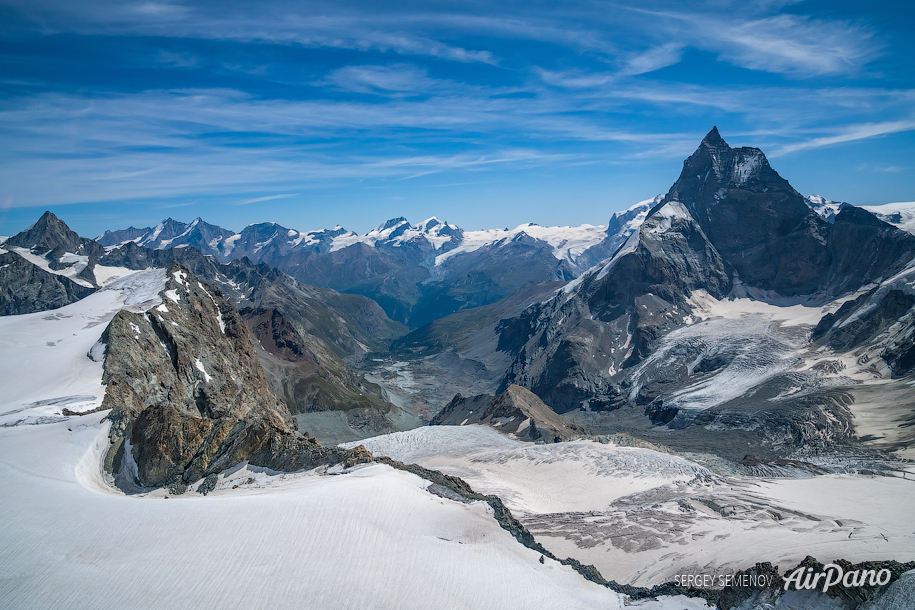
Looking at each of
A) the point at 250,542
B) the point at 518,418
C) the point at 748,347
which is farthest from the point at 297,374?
the point at 250,542

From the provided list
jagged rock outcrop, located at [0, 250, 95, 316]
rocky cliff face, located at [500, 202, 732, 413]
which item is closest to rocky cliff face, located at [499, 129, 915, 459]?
rocky cliff face, located at [500, 202, 732, 413]

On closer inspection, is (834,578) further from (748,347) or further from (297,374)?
(297,374)

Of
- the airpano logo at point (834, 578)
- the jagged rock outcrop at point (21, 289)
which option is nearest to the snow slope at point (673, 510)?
the airpano logo at point (834, 578)

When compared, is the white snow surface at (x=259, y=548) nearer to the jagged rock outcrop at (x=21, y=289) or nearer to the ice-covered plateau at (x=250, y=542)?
the ice-covered plateau at (x=250, y=542)

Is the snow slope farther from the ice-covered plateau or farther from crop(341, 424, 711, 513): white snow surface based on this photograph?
the ice-covered plateau

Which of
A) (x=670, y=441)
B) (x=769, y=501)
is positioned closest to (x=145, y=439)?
(x=769, y=501)

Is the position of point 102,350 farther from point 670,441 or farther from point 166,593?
point 670,441

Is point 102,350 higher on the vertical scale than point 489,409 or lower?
higher

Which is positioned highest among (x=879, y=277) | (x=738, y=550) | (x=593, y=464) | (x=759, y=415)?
(x=879, y=277)
